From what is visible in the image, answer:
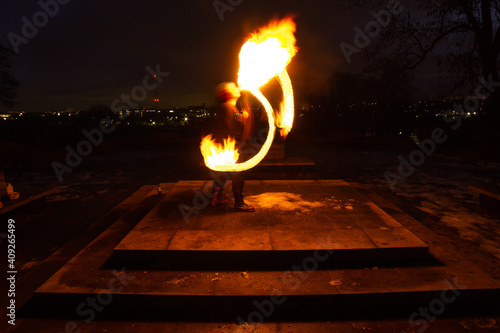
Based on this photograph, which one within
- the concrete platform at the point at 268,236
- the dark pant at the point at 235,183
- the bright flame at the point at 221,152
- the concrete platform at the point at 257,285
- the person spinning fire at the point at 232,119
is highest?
the person spinning fire at the point at 232,119

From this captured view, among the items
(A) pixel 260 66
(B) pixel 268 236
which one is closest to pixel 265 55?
(A) pixel 260 66

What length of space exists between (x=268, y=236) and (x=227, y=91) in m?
2.59

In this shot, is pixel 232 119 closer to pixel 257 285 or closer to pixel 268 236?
pixel 268 236

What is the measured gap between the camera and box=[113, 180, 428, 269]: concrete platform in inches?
169

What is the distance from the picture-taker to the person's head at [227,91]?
17.8 feet

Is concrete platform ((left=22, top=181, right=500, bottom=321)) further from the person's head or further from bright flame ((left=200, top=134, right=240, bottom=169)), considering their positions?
the person's head

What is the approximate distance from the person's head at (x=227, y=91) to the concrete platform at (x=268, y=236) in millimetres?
2119

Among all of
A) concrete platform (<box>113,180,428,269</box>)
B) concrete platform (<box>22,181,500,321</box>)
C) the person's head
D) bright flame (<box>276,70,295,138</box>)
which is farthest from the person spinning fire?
concrete platform (<box>22,181,500,321</box>)

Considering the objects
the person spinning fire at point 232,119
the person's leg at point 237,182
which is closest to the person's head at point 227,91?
the person spinning fire at point 232,119

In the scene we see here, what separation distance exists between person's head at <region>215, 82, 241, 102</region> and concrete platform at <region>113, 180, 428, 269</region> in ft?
6.95

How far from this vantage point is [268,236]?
472 centimetres

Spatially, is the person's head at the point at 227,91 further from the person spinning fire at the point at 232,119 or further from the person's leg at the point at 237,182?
the person's leg at the point at 237,182

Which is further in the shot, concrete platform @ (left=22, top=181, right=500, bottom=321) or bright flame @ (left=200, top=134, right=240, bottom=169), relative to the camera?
bright flame @ (left=200, top=134, right=240, bottom=169)

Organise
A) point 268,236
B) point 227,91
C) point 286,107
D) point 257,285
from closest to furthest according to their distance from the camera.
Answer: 1. point 257,285
2. point 268,236
3. point 227,91
4. point 286,107
